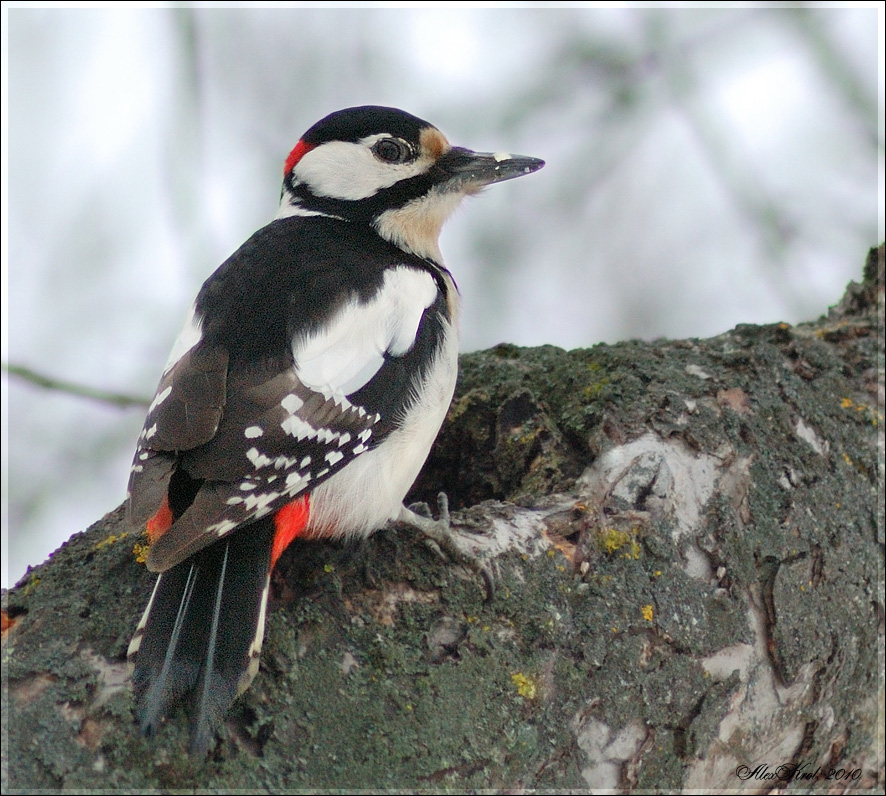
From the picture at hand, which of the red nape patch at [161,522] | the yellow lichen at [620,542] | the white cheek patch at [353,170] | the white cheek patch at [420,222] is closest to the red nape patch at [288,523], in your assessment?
the red nape patch at [161,522]

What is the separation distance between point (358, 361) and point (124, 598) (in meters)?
0.73

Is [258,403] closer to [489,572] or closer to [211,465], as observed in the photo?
[211,465]

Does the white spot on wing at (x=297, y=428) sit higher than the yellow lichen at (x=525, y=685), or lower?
higher

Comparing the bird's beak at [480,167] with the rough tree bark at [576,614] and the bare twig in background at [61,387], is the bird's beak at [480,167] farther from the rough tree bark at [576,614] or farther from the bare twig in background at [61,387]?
the bare twig in background at [61,387]

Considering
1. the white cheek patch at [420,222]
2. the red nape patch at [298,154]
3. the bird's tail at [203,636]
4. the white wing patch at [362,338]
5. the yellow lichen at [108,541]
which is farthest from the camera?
the red nape patch at [298,154]

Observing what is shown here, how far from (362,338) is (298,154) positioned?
44.2 inches

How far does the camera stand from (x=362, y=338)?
7.22 ft

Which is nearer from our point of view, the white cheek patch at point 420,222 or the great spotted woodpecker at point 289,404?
the great spotted woodpecker at point 289,404

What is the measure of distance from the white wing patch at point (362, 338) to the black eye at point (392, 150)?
551mm

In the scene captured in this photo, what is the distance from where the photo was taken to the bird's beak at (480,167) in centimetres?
287

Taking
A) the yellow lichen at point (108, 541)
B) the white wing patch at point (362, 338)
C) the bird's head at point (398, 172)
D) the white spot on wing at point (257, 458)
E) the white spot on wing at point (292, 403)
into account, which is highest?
the bird's head at point (398, 172)

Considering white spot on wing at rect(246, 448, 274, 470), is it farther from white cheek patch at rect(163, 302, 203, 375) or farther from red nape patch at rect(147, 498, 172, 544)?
white cheek patch at rect(163, 302, 203, 375)

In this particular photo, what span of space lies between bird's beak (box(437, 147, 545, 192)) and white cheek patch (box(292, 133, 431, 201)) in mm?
79

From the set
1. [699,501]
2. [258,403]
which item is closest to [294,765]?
[258,403]
